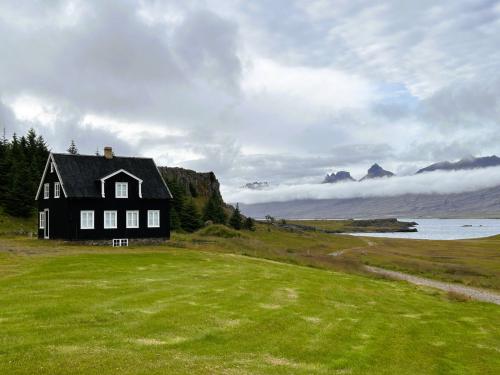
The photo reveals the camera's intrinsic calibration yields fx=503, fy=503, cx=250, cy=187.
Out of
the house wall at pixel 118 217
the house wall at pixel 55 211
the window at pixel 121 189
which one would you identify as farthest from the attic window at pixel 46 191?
the window at pixel 121 189

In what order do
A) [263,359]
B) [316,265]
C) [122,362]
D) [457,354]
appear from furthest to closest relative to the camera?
[316,265]
[457,354]
[263,359]
[122,362]

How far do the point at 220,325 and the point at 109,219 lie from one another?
3708 centimetres

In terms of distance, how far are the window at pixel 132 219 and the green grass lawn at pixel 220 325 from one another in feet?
65.3

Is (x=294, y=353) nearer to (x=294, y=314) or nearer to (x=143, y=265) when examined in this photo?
(x=294, y=314)

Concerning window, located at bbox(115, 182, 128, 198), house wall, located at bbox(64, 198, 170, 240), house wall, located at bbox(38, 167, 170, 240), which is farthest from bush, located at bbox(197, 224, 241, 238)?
window, located at bbox(115, 182, 128, 198)

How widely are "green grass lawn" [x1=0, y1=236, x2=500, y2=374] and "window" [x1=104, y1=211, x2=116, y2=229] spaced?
1873 centimetres

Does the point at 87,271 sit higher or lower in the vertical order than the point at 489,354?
higher

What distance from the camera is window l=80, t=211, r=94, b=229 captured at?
51.5 m

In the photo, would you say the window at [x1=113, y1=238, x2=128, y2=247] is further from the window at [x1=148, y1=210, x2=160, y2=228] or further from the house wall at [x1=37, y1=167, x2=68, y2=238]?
the house wall at [x1=37, y1=167, x2=68, y2=238]

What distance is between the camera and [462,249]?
10288cm

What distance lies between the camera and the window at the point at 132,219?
2142 inches

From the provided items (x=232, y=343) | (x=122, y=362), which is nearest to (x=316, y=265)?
(x=232, y=343)

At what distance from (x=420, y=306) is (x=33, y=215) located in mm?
63519

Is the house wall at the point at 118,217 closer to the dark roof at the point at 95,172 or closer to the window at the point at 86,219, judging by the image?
the window at the point at 86,219
